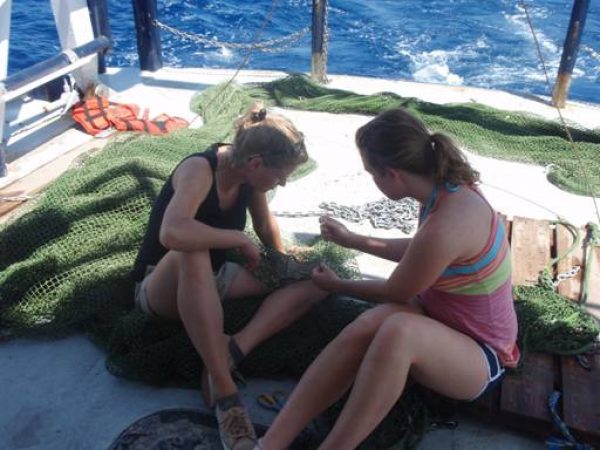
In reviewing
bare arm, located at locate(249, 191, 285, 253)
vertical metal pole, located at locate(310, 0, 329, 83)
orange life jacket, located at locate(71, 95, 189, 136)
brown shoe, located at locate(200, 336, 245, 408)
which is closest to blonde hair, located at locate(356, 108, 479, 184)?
bare arm, located at locate(249, 191, 285, 253)

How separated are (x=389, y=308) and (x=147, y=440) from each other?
3.31ft

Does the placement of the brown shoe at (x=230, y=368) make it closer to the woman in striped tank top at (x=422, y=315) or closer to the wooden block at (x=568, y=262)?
the woman in striped tank top at (x=422, y=315)

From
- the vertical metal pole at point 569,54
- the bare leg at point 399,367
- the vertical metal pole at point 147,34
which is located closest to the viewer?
the bare leg at point 399,367

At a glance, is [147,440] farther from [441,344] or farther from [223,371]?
[441,344]

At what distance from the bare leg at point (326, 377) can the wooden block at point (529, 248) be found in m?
1.32

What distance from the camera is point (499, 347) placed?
2.15 m

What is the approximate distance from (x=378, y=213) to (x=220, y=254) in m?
1.45

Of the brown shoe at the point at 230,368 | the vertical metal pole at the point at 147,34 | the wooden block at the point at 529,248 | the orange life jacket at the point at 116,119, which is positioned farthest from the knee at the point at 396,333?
the vertical metal pole at the point at 147,34

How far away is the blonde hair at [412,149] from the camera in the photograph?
204 centimetres

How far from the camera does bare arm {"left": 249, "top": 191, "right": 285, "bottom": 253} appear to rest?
9.14 ft

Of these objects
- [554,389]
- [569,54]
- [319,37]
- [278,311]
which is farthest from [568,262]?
[319,37]

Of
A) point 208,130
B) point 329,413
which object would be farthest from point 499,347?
point 208,130

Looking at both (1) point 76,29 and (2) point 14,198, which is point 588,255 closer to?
(2) point 14,198

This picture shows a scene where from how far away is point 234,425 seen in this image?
2242 millimetres
